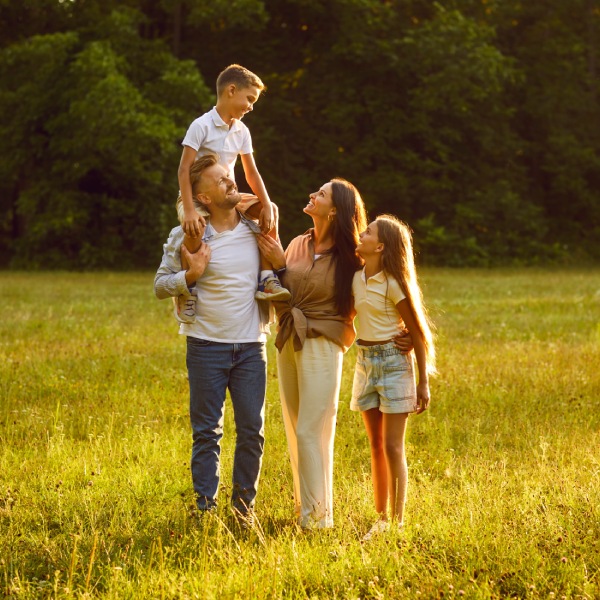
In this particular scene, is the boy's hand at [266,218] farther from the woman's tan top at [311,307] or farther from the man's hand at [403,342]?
the man's hand at [403,342]

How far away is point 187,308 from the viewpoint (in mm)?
5246

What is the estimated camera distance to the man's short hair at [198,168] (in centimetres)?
538

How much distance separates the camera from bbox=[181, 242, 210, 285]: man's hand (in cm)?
512

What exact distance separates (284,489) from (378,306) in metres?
1.46

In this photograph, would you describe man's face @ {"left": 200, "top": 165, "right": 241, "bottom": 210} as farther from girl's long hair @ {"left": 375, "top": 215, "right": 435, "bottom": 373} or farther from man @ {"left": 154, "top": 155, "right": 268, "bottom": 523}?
girl's long hair @ {"left": 375, "top": 215, "right": 435, "bottom": 373}

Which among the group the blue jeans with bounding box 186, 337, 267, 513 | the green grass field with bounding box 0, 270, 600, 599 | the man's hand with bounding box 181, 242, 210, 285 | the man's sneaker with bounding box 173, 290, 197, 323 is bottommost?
the green grass field with bounding box 0, 270, 600, 599

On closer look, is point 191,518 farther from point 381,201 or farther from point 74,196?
point 381,201

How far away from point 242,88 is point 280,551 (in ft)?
8.70

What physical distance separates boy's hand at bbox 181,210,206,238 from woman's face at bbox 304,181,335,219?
0.59 meters

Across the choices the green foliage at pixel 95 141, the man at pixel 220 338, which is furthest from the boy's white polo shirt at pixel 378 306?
the green foliage at pixel 95 141

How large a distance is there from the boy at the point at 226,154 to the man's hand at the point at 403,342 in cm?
63

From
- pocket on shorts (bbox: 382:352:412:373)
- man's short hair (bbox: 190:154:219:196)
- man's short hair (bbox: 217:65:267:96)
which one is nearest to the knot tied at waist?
pocket on shorts (bbox: 382:352:412:373)

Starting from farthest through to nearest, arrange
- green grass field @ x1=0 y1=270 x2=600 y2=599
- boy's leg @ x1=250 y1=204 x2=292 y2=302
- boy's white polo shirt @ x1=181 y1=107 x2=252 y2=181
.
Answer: boy's white polo shirt @ x1=181 y1=107 x2=252 y2=181 < boy's leg @ x1=250 y1=204 x2=292 y2=302 < green grass field @ x1=0 y1=270 x2=600 y2=599

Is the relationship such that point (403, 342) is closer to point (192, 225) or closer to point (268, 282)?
point (268, 282)
